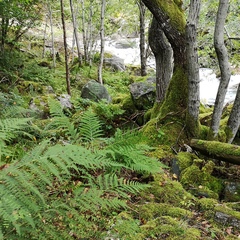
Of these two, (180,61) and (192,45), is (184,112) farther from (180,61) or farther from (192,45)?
(192,45)

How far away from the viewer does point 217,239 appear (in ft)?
8.54

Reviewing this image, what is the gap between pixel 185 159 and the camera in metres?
4.35

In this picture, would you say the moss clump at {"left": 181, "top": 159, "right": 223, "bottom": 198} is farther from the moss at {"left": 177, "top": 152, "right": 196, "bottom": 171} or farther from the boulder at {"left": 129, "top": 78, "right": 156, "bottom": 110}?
the boulder at {"left": 129, "top": 78, "right": 156, "bottom": 110}

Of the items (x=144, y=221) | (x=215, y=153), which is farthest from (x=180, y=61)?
(x=144, y=221)

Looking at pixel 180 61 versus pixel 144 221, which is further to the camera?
pixel 180 61

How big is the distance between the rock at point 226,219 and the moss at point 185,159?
123 cm

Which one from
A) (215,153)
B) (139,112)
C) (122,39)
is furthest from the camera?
(122,39)

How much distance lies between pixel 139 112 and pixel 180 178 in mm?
3237

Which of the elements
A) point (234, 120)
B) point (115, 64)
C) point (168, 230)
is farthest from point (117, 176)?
point (115, 64)

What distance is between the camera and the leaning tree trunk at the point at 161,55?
18.6 feet

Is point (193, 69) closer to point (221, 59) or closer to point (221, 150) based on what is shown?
point (221, 59)

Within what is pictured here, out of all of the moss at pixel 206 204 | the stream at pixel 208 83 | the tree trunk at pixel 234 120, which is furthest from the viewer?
the stream at pixel 208 83

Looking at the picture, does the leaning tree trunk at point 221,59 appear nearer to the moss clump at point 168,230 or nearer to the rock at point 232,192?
the rock at point 232,192

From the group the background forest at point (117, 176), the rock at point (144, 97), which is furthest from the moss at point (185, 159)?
the rock at point (144, 97)
